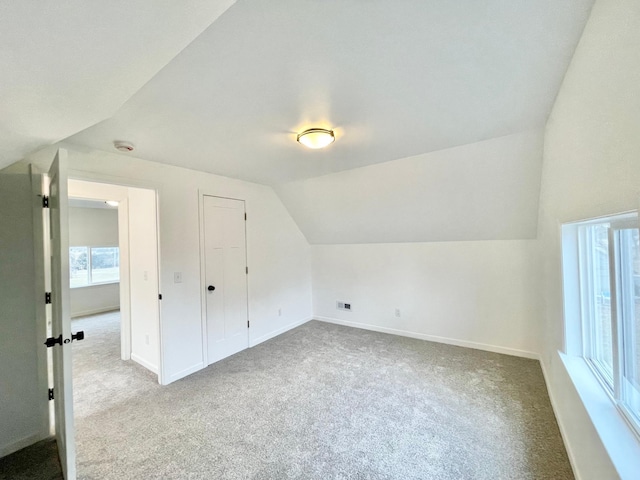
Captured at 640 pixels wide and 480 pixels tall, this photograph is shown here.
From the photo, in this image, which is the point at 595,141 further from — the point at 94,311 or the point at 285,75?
the point at 94,311

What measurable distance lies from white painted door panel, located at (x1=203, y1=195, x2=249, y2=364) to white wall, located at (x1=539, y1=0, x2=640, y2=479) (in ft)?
10.8

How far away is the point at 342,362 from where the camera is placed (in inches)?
127

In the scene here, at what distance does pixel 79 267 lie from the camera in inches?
241

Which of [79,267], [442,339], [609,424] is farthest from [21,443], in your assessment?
[79,267]

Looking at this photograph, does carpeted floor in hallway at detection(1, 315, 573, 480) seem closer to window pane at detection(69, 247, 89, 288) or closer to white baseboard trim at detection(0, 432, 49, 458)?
white baseboard trim at detection(0, 432, 49, 458)

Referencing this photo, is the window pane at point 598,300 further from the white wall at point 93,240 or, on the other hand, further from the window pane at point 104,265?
the white wall at point 93,240

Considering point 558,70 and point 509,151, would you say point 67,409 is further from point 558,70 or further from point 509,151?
point 509,151

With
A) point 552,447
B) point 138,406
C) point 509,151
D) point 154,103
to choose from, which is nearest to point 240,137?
point 154,103

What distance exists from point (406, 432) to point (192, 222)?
2.92 m

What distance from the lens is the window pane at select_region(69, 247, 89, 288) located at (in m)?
6.02

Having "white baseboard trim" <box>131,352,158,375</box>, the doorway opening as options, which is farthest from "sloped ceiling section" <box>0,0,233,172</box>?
"white baseboard trim" <box>131,352,158,375</box>

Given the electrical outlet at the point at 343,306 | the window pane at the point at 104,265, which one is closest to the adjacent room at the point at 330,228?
the electrical outlet at the point at 343,306

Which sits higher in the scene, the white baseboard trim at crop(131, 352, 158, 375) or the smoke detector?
the smoke detector

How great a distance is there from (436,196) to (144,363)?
403cm
